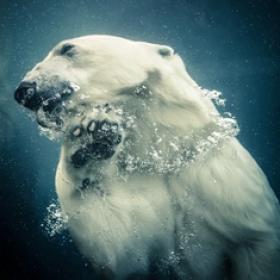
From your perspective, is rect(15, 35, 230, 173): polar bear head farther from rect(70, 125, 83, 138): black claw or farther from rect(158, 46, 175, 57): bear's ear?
rect(158, 46, 175, 57): bear's ear

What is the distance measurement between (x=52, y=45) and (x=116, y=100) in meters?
8.39

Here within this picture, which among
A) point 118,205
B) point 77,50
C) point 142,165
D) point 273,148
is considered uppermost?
point 77,50

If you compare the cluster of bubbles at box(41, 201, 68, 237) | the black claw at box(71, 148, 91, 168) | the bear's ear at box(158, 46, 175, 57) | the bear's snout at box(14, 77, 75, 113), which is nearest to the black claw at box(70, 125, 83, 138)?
the black claw at box(71, 148, 91, 168)

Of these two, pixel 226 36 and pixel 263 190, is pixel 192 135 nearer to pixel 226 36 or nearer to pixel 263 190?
pixel 263 190

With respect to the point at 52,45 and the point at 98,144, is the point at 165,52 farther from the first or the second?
the point at 52,45

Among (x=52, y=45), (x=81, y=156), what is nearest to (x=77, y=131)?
(x=81, y=156)

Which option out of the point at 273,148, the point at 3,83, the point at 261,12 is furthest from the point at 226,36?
the point at 273,148

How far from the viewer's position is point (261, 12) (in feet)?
31.9

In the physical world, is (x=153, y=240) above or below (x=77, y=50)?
below

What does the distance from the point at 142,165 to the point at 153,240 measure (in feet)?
1.69

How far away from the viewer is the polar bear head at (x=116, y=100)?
2645mm

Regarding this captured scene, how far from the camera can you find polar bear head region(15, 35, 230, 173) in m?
2.64

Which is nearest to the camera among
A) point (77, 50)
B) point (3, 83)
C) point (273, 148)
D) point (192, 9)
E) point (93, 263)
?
point (93, 263)

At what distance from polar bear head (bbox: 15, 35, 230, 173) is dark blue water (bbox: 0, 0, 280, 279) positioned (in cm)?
642
